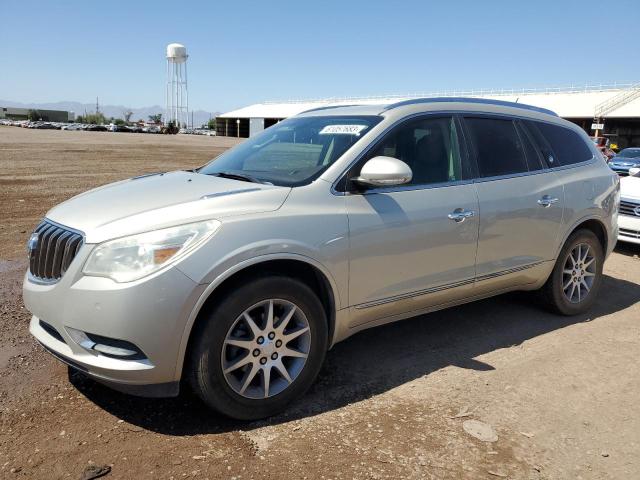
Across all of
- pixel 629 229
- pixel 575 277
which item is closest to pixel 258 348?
pixel 575 277

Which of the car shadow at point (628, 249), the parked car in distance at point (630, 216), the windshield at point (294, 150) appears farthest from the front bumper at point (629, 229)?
the windshield at point (294, 150)

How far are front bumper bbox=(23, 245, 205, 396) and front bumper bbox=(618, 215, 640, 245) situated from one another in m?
7.35

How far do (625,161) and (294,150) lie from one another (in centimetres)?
1847

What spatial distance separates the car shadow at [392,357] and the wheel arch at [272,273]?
38cm

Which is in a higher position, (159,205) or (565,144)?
(565,144)

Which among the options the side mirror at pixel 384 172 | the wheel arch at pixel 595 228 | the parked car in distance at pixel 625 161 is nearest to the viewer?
the side mirror at pixel 384 172

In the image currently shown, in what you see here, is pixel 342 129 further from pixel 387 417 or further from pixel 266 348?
pixel 387 417

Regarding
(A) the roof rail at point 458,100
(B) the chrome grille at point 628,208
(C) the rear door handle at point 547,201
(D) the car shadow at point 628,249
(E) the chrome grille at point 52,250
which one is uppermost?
(A) the roof rail at point 458,100

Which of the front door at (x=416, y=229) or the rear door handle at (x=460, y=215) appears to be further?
the rear door handle at (x=460, y=215)

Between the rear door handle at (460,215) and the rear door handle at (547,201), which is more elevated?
the rear door handle at (547,201)

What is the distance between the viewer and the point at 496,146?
442 cm

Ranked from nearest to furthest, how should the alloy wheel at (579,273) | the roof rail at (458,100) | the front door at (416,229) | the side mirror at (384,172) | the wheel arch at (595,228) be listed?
the side mirror at (384,172), the front door at (416,229), the roof rail at (458,100), the wheel arch at (595,228), the alloy wheel at (579,273)

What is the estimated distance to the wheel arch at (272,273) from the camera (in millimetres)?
2869

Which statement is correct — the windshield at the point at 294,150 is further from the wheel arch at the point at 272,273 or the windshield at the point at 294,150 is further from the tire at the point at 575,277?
the tire at the point at 575,277
